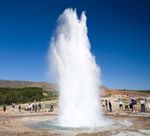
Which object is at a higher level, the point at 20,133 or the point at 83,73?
the point at 83,73

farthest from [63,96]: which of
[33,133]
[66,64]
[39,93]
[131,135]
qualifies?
[39,93]

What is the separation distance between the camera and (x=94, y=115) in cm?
2844

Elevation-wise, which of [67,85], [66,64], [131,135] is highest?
[66,64]

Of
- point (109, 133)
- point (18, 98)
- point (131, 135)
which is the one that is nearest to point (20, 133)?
point (109, 133)

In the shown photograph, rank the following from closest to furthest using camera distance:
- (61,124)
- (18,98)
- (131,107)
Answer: (61,124) < (131,107) < (18,98)

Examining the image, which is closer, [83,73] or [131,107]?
[83,73]

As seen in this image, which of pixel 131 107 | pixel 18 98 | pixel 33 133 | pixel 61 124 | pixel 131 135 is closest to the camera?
pixel 131 135

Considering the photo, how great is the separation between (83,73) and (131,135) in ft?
35.2

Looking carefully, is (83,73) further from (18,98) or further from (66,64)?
(18,98)

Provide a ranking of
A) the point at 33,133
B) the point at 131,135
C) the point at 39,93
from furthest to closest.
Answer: the point at 39,93, the point at 33,133, the point at 131,135

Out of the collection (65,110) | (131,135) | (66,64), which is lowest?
(131,135)

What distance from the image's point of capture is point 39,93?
66375 millimetres

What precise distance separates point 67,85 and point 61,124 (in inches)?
144

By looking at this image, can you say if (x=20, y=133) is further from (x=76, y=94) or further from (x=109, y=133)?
(x=76, y=94)
